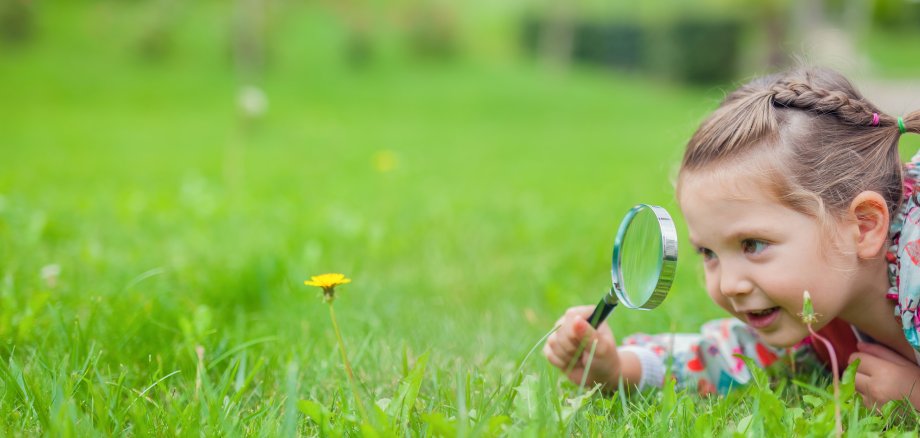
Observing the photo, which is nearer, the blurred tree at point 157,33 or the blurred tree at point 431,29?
the blurred tree at point 157,33

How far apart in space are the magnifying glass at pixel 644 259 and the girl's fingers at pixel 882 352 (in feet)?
1.87

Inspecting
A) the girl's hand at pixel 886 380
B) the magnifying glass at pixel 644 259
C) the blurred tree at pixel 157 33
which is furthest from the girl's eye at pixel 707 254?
the blurred tree at pixel 157 33

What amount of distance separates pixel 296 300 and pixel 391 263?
0.85 meters

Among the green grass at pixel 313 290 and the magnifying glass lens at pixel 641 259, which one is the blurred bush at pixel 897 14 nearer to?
the green grass at pixel 313 290

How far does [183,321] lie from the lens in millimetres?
1900

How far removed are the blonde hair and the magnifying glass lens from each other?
25 centimetres

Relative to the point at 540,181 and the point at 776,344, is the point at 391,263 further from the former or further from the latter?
the point at 540,181

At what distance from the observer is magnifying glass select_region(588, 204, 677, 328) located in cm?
141

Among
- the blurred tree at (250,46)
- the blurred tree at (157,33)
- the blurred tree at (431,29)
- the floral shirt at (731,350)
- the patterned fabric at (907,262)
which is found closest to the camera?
the patterned fabric at (907,262)

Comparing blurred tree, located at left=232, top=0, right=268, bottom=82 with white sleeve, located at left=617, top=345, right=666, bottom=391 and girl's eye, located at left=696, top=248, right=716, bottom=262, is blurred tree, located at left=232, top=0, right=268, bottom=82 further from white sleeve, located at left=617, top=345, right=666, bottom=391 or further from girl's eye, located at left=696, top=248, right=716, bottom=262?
girl's eye, located at left=696, top=248, right=716, bottom=262

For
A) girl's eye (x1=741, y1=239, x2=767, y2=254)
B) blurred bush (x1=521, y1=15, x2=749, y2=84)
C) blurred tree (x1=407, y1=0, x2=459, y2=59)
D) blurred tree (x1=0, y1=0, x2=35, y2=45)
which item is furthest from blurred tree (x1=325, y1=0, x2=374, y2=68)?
girl's eye (x1=741, y1=239, x2=767, y2=254)

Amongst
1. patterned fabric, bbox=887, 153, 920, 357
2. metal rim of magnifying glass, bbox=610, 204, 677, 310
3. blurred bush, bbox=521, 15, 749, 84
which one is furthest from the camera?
blurred bush, bbox=521, 15, 749, 84

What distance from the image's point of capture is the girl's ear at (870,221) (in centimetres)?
162

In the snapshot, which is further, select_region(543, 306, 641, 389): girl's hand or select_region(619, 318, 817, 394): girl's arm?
select_region(619, 318, 817, 394): girl's arm
